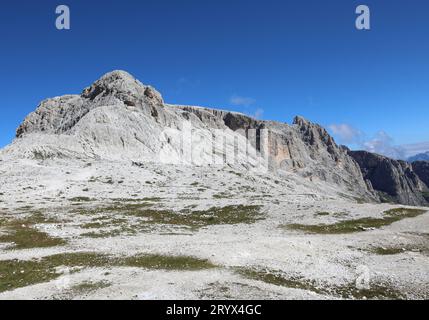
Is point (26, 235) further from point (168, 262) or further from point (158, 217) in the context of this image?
point (168, 262)

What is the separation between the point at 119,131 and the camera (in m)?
148

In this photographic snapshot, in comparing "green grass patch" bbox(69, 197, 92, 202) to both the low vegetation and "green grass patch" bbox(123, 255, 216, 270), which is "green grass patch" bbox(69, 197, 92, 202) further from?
"green grass patch" bbox(123, 255, 216, 270)

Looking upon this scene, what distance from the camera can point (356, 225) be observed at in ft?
165

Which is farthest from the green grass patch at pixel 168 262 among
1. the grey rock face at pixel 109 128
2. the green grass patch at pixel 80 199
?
the grey rock face at pixel 109 128

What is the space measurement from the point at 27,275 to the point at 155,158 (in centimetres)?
11705

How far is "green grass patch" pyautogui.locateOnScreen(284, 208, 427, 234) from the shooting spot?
4773cm

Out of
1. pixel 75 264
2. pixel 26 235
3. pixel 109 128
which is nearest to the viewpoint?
pixel 75 264

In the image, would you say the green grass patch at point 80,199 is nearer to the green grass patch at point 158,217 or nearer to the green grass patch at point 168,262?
the green grass patch at point 158,217

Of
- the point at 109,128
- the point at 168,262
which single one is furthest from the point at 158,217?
the point at 109,128

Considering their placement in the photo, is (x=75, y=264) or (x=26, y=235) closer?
(x=75, y=264)

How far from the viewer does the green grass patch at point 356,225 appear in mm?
47728
